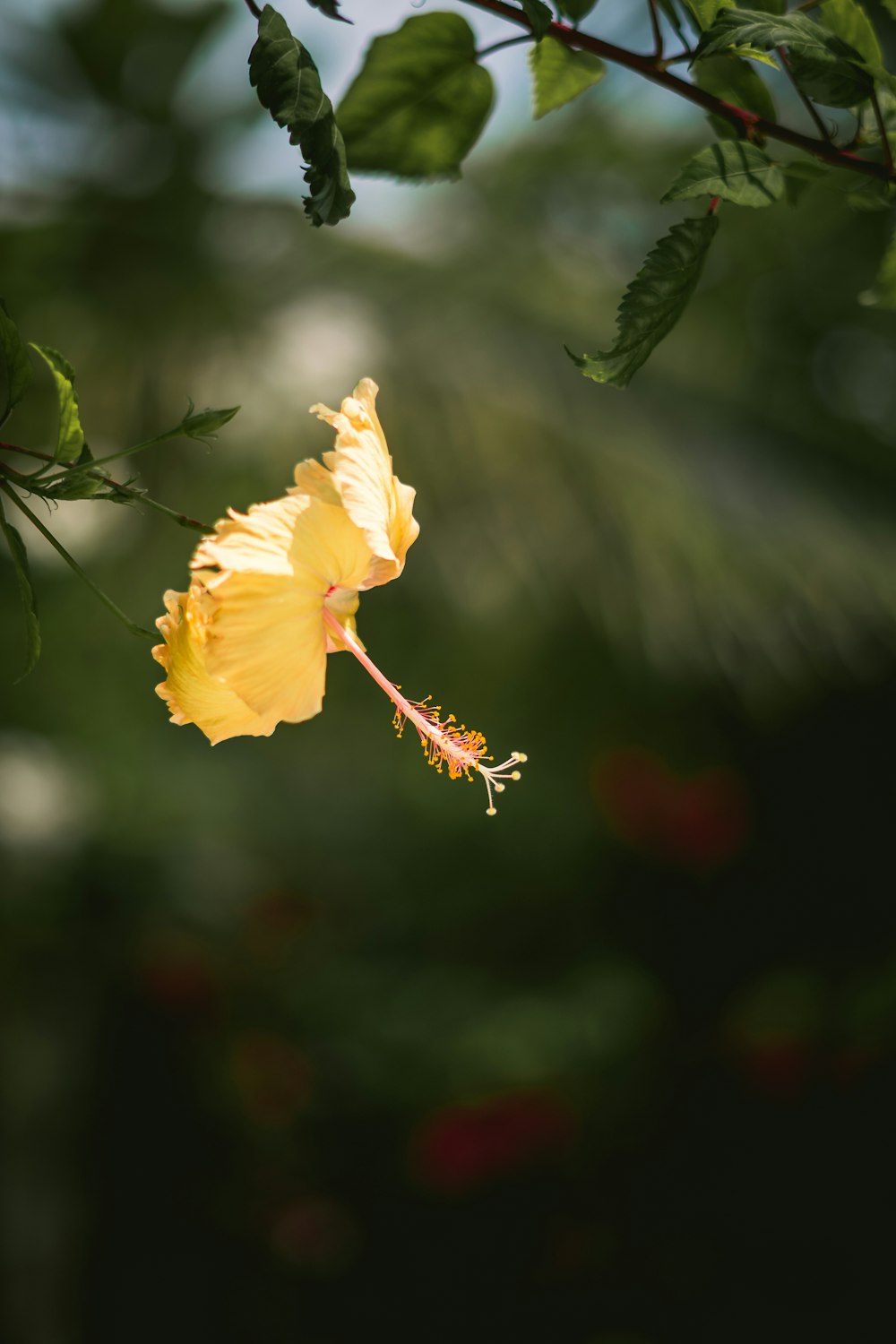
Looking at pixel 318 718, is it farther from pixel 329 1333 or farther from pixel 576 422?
pixel 329 1333

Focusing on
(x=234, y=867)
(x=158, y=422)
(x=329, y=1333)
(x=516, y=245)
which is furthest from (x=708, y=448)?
(x=329, y=1333)

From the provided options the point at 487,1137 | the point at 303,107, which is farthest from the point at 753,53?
the point at 487,1137

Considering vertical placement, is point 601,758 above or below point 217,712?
below

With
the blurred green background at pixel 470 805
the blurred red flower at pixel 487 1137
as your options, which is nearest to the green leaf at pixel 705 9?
the blurred green background at pixel 470 805

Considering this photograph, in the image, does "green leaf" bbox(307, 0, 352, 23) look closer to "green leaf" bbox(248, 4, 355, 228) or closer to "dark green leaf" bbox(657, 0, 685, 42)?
"green leaf" bbox(248, 4, 355, 228)

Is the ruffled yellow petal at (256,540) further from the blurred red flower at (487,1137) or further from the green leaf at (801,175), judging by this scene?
the blurred red flower at (487,1137)
